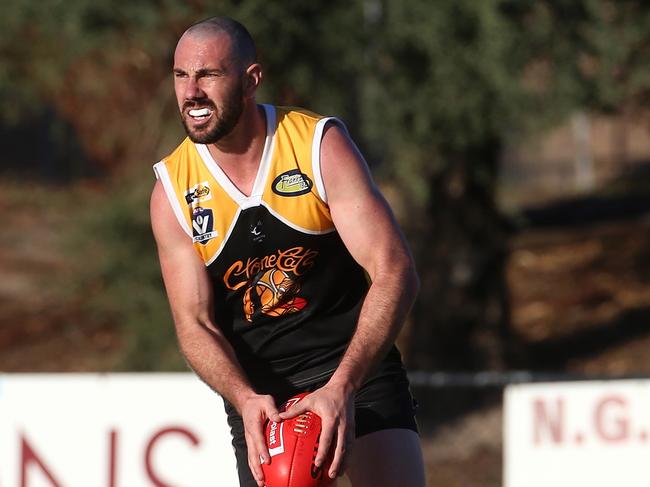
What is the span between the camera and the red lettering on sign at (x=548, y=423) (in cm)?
722

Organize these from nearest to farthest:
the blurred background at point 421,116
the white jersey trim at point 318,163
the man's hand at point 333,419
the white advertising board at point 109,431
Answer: the man's hand at point 333,419, the white jersey trim at point 318,163, the white advertising board at point 109,431, the blurred background at point 421,116

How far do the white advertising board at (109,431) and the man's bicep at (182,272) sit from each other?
2.07m

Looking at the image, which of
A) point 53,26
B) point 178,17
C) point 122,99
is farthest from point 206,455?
point 122,99

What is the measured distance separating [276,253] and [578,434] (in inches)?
141

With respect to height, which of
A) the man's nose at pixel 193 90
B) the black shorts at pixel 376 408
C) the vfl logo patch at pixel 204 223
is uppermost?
the man's nose at pixel 193 90

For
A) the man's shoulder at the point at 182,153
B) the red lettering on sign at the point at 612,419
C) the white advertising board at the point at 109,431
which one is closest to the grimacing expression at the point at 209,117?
the man's shoulder at the point at 182,153

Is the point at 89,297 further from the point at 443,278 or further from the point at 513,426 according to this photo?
the point at 513,426

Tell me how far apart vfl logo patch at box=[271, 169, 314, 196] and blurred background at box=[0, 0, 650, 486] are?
485 cm

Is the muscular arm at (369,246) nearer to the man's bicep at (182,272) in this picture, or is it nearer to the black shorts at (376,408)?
the black shorts at (376,408)

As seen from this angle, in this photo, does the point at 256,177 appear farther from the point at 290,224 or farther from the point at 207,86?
the point at 207,86

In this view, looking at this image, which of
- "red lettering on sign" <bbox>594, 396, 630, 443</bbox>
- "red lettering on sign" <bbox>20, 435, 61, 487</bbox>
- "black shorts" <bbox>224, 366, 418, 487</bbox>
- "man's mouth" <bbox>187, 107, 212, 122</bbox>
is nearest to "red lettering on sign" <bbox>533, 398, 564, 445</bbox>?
"red lettering on sign" <bbox>594, 396, 630, 443</bbox>

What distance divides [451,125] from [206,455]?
Result: 5.32 m

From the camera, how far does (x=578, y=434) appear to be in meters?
7.24

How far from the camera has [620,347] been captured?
1602 centimetres
